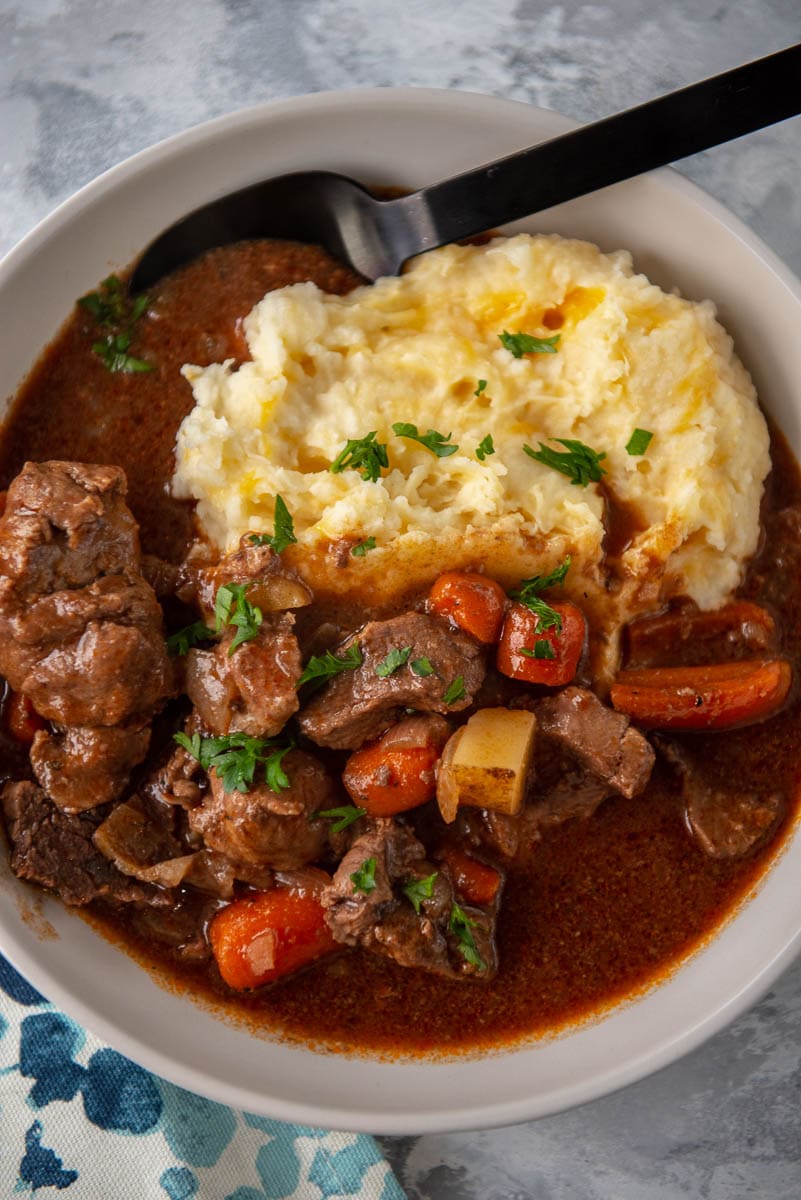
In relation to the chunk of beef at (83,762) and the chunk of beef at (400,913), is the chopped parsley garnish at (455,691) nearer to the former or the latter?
the chunk of beef at (400,913)

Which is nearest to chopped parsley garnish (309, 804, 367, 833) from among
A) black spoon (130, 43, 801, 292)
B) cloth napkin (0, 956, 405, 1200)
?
cloth napkin (0, 956, 405, 1200)

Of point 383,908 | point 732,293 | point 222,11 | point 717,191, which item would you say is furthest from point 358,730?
point 222,11

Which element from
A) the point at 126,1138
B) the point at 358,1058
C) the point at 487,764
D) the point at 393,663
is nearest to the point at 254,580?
the point at 393,663

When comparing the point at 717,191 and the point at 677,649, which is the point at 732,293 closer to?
the point at 717,191

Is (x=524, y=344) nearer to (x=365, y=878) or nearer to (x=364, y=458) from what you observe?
(x=364, y=458)

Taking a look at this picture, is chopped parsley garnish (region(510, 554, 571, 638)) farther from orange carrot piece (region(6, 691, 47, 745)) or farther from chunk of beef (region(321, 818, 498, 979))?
orange carrot piece (region(6, 691, 47, 745))
